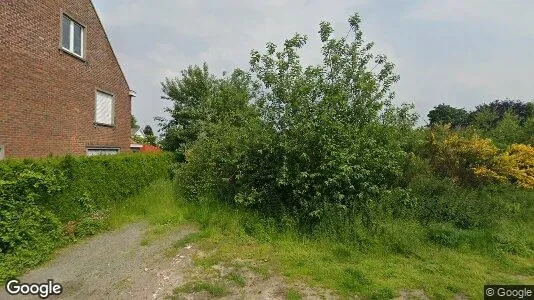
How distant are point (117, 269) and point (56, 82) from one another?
833cm

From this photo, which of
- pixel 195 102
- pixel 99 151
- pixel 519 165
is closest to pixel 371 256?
pixel 519 165

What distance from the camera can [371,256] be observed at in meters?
5.64

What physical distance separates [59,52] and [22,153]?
3.76 meters

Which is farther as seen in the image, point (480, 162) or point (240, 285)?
point (480, 162)

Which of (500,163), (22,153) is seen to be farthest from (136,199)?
(500,163)

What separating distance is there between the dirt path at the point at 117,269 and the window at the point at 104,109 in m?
8.01

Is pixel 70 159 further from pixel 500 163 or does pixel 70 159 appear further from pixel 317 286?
pixel 500 163

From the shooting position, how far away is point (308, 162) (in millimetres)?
6930

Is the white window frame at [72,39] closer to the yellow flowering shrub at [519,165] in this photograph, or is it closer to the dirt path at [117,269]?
the dirt path at [117,269]

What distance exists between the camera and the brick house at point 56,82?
29.7ft
